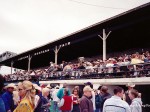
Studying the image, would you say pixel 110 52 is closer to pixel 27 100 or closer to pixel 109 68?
pixel 109 68

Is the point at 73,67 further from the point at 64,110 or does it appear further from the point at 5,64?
the point at 5,64

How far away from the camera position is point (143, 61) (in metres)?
14.1

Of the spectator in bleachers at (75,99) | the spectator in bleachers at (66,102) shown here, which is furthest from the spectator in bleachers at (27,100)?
the spectator in bleachers at (75,99)

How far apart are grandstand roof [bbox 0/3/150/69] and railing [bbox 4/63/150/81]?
3.96 meters

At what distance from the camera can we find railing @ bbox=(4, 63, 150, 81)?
46.2ft

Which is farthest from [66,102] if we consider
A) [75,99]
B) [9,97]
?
[9,97]

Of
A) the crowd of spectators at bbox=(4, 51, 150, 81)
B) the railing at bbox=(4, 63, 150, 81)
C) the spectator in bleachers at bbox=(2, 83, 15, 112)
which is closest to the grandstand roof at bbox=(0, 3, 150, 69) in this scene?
the crowd of spectators at bbox=(4, 51, 150, 81)

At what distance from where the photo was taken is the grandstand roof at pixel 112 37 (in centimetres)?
1817

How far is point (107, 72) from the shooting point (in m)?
16.2

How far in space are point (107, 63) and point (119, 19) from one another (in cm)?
432

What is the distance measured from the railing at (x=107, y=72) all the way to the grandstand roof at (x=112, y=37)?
396cm

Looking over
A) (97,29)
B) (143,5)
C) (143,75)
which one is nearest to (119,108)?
(143,75)

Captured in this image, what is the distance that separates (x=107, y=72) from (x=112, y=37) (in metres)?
6.30

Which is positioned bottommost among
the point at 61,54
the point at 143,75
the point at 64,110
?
the point at 64,110
